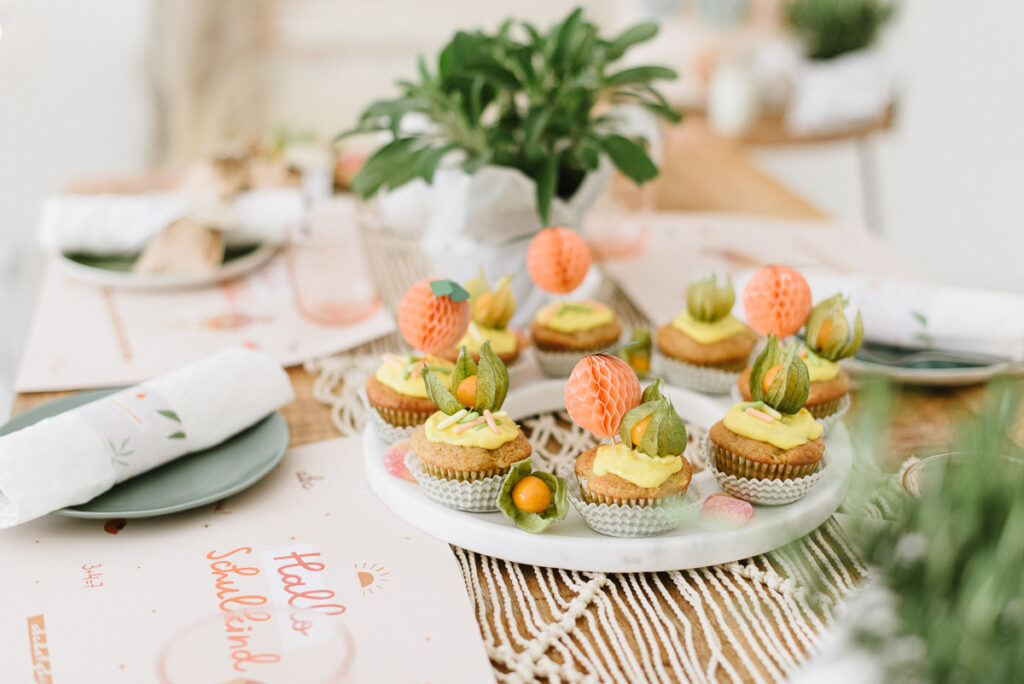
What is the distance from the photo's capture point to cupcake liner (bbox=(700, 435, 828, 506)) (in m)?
0.72

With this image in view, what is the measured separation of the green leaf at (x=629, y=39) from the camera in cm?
103

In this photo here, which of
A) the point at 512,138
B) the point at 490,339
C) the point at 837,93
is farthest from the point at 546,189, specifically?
the point at 837,93

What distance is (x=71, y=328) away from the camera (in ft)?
3.68

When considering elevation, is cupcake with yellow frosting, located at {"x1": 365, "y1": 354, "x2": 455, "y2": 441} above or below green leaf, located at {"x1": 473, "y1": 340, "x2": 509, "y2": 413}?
below

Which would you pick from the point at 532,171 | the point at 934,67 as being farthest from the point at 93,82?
the point at 934,67

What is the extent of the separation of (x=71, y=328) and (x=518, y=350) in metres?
0.59

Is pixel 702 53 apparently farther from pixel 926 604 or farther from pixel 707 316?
pixel 926 604

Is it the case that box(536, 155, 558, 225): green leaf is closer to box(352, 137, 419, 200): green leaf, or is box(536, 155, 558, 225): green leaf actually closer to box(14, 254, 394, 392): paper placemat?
box(352, 137, 419, 200): green leaf

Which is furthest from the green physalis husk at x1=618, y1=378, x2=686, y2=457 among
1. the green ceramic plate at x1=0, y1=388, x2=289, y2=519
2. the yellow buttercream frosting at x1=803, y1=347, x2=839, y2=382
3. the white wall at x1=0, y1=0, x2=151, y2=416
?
the white wall at x1=0, y1=0, x2=151, y2=416

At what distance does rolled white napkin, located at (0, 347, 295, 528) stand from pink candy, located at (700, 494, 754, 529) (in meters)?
0.43

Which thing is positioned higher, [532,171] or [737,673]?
[532,171]

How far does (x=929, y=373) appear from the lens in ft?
3.21

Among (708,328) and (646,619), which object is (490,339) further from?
(646,619)

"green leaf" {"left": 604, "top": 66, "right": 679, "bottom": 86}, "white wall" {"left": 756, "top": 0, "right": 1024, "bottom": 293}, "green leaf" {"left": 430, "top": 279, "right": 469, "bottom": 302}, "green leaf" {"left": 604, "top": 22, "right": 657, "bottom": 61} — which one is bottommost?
"white wall" {"left": 756, "top": 0, "right": 1024, "bottom": 293}
